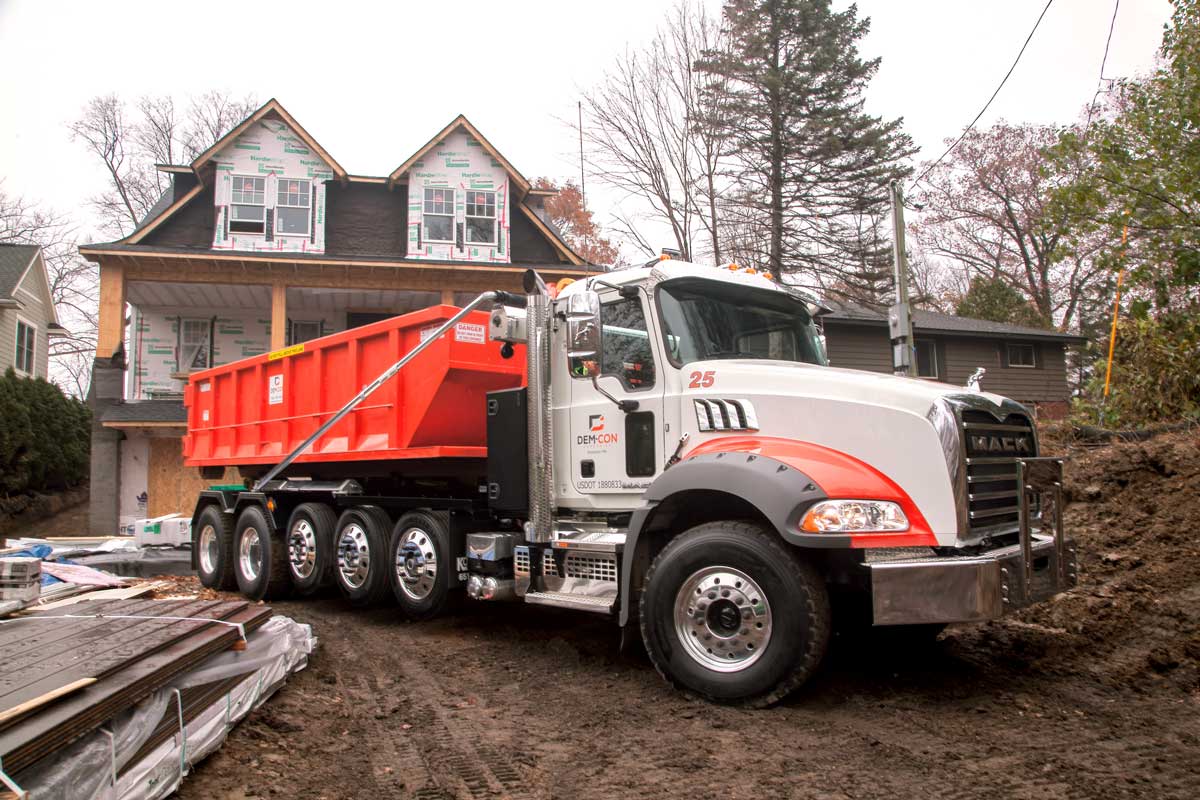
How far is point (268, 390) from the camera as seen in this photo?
9281 millimetres

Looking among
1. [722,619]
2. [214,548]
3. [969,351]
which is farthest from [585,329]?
[969,351]

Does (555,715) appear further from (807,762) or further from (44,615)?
(44,615)

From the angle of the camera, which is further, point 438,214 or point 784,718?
point 438,214

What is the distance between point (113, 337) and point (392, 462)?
38.4 ft

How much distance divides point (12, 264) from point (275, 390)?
69.3 ft

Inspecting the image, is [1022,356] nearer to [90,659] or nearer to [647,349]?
[647,349]

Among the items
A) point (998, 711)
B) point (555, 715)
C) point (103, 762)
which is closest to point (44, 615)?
point (103, 762)

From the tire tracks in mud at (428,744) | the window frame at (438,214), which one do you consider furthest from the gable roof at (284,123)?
the tire tracks in mud at (428,744)

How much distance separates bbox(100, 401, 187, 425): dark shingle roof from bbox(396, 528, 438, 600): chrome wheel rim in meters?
11.5

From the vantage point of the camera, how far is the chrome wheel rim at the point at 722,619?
15.6ft

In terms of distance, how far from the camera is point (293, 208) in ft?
59.8

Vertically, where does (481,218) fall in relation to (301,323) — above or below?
above

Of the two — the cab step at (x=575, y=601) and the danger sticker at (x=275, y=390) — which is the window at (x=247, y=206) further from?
the cab step at (x=575, y=601)

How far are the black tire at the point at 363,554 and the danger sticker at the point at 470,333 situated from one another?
1887mm
